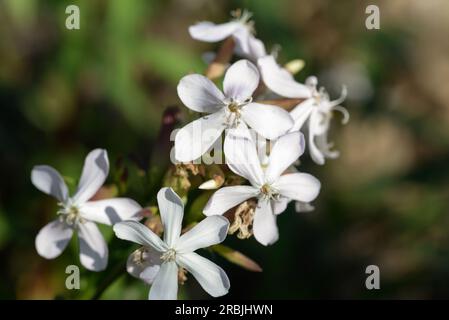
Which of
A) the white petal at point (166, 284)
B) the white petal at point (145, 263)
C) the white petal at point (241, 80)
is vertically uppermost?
the white petal at point (241, 80)

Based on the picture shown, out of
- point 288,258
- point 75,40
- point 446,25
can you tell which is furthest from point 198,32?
point 446,25

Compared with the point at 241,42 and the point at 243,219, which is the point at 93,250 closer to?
the point at 243,219

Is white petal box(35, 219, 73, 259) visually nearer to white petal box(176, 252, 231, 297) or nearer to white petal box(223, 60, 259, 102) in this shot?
white petal box(176, 252, 231, 297)

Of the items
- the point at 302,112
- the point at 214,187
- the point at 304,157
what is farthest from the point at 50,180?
the point at 304,157

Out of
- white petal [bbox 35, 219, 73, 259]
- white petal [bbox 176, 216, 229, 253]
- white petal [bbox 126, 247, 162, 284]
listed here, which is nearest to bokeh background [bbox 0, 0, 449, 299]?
white petal [bbox 35, 219, 73, 259]

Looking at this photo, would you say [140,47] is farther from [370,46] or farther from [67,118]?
[370,46]

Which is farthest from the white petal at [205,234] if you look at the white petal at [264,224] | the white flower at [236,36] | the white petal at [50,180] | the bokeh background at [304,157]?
the bokeh background at [304,157]

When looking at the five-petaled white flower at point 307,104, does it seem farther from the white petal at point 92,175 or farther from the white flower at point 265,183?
the white petal at point 92,175
